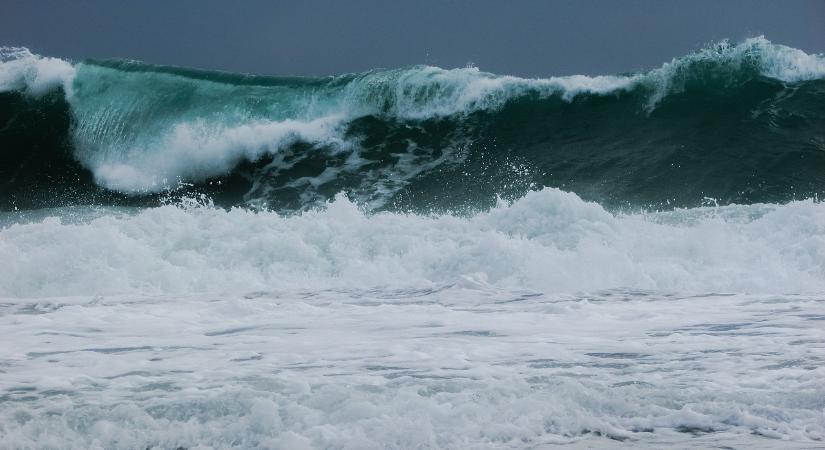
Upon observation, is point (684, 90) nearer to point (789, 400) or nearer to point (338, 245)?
point (338, 245)

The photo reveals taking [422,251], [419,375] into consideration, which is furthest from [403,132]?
[419,375]

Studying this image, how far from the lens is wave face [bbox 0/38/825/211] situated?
13.5 meters

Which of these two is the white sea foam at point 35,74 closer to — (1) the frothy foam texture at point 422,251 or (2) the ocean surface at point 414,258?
(2) the ocean surface at point 414,258

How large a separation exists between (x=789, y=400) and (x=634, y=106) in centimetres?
1285

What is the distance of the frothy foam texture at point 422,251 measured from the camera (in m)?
7.04

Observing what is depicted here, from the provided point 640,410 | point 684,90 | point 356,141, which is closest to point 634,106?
point 684,90

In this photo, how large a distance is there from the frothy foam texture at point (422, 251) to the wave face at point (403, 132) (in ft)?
13.6

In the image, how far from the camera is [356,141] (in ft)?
50.1

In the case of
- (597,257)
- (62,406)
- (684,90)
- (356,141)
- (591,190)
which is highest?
(684,90)

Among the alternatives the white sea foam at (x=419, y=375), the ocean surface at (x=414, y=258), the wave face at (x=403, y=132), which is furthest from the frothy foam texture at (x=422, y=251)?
the wave face at (x=403, y=132)

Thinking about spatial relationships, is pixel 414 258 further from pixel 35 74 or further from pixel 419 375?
pixel 35 74

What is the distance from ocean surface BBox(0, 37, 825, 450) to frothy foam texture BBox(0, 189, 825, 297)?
3cm

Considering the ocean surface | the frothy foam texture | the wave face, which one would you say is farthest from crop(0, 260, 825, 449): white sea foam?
the wave face

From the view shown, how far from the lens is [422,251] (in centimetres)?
790
